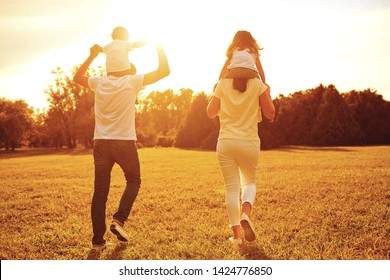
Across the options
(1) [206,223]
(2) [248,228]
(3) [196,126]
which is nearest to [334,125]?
(3) [196,126]

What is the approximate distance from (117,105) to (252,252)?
2.43 metres

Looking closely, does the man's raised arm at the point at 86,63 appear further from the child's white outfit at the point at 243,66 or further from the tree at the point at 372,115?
the tree at the point at 372,115

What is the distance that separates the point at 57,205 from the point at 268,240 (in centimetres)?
505

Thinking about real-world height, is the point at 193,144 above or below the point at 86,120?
below

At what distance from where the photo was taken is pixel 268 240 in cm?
489

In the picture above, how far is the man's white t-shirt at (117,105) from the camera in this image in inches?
176

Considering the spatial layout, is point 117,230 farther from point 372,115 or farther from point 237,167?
point 372,115

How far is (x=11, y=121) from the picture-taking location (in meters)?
24.1

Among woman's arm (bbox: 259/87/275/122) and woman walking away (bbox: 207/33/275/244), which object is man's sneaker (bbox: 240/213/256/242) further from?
woman's arm (bbox: 259/87/275/122)


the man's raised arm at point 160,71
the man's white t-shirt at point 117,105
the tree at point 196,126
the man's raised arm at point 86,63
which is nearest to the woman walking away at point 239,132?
the man's raised arm at point 160,71

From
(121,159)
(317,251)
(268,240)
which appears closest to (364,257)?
(317,251)

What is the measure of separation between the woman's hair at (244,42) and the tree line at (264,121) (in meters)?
22.8
